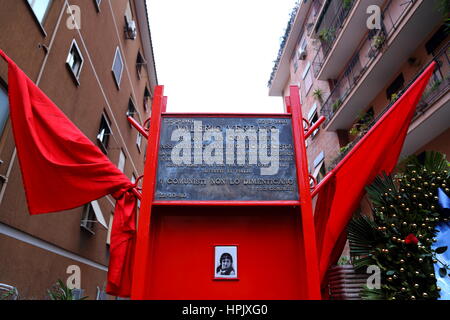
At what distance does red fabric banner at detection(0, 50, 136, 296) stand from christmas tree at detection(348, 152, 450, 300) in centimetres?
286

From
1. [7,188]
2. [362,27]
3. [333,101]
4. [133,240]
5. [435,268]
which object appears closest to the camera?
[435,268]

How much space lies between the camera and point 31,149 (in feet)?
12.2

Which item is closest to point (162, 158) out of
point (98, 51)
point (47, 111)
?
point (47, 111)

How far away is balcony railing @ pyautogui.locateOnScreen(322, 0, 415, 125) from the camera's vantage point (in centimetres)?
1073

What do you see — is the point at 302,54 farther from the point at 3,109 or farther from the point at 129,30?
the point at 3,109

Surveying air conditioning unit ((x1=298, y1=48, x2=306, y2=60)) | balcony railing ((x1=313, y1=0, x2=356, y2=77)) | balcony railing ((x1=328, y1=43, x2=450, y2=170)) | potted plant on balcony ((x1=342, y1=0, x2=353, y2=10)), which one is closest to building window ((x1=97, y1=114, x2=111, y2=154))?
balcony railing ((x1=328, y1=43, x2=450, y2=170))

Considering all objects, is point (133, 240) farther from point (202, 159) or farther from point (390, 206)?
point (390, 206)

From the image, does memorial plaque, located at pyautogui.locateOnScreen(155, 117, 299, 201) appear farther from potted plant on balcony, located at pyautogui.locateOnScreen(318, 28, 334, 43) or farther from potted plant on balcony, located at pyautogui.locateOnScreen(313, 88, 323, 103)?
potted plant on balcony, located at pyautogui.locateOnScreen(313, 88, 323, 103)

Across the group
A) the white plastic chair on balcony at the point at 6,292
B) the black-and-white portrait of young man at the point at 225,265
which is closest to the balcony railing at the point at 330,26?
the black-and-white portrait of young man at the point at 225,265

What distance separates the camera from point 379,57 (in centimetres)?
1112

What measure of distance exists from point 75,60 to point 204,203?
6.88 metres

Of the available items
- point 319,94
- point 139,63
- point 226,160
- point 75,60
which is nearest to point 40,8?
point 75,60

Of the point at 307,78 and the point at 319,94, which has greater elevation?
the point at 307,78
